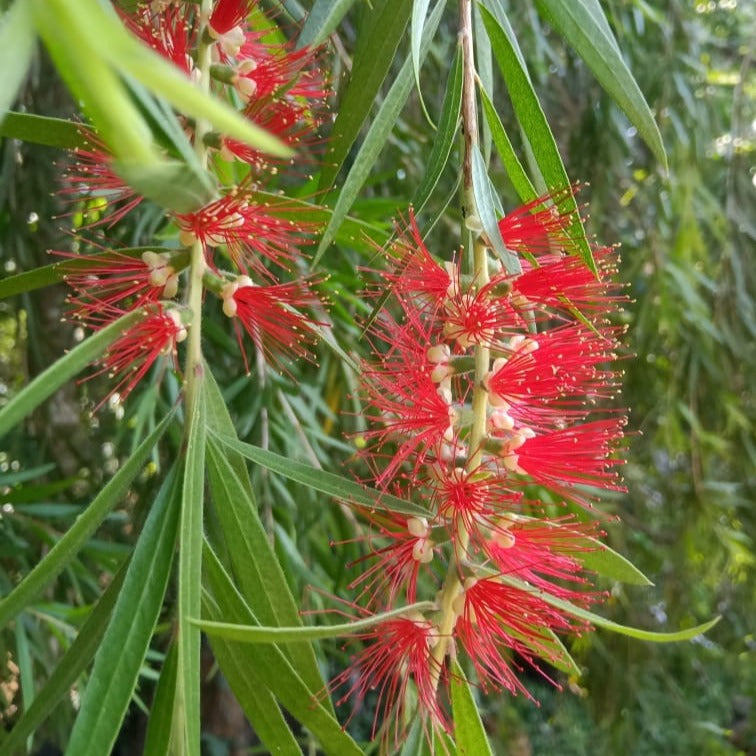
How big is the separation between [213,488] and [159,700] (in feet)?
0.35

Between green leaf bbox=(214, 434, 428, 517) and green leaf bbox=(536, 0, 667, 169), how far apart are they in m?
0.24

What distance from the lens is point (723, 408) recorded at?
5.65 feet

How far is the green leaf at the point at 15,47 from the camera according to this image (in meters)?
0.18

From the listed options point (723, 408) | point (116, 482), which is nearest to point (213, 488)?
point (116, 482)

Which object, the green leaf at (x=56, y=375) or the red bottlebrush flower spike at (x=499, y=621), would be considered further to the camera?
the red bottlebrush flower spike at (x=499, y=621)

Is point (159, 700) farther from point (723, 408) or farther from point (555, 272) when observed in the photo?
point (723, 408)

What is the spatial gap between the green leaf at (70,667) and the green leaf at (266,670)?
47mm

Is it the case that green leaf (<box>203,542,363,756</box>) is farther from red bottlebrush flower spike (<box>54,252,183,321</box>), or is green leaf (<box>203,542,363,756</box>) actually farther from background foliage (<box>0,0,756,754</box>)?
background foliage (<box>0,0,756,754</box>)

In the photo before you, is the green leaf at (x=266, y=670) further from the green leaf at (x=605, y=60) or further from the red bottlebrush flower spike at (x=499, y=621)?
the green leaf at (x=605, y=60)

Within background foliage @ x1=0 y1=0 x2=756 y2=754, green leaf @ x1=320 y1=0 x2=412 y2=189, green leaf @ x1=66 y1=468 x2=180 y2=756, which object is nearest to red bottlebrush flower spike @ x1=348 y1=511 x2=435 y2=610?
green leaf @ x1=66 y1=468 x2=180 y2=756

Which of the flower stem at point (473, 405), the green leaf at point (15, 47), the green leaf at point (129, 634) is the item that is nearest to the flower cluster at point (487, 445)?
the flower stem at point (473, 405)

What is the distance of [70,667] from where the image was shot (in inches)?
17.8

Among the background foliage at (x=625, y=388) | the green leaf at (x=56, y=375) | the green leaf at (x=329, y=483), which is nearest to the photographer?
the green leaf at (x=56, y=375)

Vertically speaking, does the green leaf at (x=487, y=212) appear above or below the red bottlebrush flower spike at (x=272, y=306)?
above
